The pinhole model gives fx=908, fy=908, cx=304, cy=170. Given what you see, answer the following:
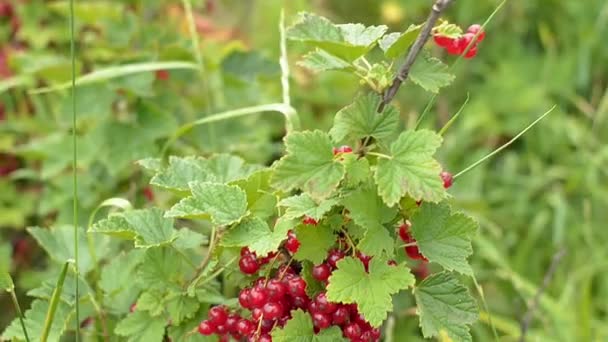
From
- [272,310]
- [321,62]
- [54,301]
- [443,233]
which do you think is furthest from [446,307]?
[54,301]

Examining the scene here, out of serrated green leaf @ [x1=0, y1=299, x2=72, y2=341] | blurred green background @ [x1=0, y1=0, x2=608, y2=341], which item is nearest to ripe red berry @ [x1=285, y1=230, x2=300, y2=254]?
serrated green leaf @ [x1=0, y1=299, x2=72, y2=341]

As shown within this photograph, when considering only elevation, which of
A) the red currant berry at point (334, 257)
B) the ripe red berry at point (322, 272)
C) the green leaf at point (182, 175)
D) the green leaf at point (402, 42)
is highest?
the green leaf at point (402, 42)

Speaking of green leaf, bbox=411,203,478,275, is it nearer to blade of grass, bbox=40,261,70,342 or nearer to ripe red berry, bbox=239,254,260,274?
ripe red berry, bbox=239,254,260,274

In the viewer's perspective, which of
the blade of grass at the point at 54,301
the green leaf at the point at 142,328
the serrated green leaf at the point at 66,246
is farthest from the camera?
the serrated green leaf at the point at 66,246

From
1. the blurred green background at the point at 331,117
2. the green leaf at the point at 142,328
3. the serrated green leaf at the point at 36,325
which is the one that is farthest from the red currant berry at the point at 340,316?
the blurred green background at the point at 331,117

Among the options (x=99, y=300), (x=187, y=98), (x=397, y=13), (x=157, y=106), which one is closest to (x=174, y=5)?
(x=187, y=98)

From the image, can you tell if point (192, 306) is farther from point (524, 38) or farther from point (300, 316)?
point (524, 38)

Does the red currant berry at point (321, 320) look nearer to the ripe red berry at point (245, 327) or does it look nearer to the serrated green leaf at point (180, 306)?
the ripe red berry at point (245, 327)

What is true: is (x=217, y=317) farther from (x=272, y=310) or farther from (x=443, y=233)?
(x=443, y=233)
